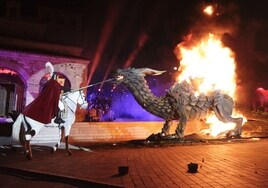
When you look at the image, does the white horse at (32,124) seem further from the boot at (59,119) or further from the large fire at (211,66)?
the large fire at (211,66)

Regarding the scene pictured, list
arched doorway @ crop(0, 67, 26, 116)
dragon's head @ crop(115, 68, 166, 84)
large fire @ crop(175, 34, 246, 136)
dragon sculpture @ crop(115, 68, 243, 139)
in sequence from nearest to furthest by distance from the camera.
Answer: dragon's head @ crop(115, 68, 166, 84) < dragon sculpture @ crop(115, 68, 243, 139) < large fire @ crop(175, 34, 246, 136) < arched doorway @ crop(0, 67, 26, 116)

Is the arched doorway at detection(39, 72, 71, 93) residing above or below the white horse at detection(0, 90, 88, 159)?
above

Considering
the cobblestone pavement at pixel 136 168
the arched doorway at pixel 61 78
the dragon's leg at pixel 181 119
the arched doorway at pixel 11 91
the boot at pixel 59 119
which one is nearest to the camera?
the cobblestone pavement at pixel 136 168

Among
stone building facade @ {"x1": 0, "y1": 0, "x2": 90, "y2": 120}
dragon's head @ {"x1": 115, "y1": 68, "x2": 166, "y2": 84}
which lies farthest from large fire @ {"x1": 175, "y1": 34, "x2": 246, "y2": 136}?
stone building facade @ {"x1": 0, "y1": 0, "x2": 90, "y2": 120}

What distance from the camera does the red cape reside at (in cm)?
895

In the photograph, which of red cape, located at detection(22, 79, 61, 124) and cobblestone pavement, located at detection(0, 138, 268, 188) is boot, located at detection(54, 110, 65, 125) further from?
cobblestone pavement, located at detection(0, 138, 268, 188)

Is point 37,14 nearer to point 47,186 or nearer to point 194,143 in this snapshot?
point 194,143

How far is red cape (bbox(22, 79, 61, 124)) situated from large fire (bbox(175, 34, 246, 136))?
7110mm

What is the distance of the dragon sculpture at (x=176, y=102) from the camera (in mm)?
12336

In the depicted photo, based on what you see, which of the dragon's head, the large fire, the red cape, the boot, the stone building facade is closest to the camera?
the red cape

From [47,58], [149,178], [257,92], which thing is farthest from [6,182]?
[257,92]

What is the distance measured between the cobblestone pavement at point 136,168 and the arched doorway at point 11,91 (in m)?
12.4

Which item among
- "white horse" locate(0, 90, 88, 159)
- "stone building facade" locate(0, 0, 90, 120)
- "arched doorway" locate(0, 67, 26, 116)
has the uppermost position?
"stone building facade" locate(0, 0, 90, 120)

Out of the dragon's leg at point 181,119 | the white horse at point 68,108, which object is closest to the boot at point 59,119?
the white horse at point 68,108
